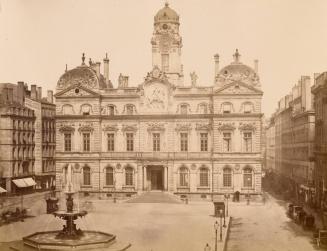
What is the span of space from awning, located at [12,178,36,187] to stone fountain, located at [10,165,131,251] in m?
16.6

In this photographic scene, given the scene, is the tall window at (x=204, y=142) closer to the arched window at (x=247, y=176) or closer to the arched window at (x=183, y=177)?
the arched window at (x=183, y=177)

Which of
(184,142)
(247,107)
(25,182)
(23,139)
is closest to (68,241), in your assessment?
(184,142)

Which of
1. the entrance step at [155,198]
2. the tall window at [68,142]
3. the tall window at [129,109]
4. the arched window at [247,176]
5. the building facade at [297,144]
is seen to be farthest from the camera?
the tall window at [68,142]

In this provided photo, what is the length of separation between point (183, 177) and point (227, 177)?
2710mm

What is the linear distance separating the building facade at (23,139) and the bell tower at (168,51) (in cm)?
875

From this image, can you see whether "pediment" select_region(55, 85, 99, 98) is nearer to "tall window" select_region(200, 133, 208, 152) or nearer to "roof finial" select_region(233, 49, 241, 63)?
"tall window" select_region(200, 133, 208, 152)

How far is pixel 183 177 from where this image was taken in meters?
36.8

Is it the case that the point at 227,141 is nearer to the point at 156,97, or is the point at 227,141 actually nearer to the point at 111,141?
the point at 156,97

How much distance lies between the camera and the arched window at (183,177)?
120 feet

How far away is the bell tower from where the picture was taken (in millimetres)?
35728

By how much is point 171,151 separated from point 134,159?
93.5 inches

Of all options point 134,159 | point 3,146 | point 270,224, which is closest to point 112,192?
point 134,159

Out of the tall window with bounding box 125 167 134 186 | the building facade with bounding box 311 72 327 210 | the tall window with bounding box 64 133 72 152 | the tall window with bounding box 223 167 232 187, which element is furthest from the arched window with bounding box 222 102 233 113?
the tall window with bounding box 64 133 72 152

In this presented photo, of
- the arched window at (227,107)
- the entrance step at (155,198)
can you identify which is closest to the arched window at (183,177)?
the entrance step at (155,198)
